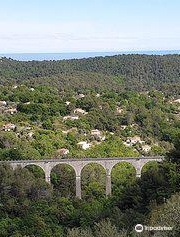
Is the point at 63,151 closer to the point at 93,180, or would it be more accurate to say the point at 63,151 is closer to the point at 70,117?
the point at 93,180

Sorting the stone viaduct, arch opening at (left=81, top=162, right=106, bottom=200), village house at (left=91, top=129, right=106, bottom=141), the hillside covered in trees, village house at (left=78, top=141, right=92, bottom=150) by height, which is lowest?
arch opening at (left=81, top=162, right=106, bottom=200)

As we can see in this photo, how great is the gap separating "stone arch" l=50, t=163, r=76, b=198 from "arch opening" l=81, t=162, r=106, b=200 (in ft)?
2.34

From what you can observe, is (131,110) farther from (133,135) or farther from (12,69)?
(12,69)

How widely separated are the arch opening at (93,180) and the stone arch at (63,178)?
0.71 metres

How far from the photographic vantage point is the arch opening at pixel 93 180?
27663 millimetres

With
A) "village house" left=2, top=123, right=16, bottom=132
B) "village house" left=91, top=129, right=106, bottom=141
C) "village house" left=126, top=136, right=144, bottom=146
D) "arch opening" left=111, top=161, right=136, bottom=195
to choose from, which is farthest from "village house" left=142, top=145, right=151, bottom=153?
"village house" left=2, top=123, right=16, bottom=132

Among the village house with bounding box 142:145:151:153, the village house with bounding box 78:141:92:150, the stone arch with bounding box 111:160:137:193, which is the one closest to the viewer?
the stone arch with bounding box 111:160:137:193

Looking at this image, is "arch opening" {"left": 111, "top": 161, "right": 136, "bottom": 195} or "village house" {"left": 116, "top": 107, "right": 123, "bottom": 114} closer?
"arch opening" {"left": 111, "top": 161, "right": 136, "bottom": 195}

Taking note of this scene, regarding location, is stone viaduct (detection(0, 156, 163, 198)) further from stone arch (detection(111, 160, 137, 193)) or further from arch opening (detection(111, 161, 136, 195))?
arch opening (detection(111, 161, 136, 195))

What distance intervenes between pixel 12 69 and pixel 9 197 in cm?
5348

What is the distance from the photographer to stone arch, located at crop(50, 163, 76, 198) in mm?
27859

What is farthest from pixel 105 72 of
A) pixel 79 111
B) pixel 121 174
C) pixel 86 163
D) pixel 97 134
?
pixel 86 163

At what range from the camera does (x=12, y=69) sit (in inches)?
2918

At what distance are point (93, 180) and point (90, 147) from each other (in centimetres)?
599
